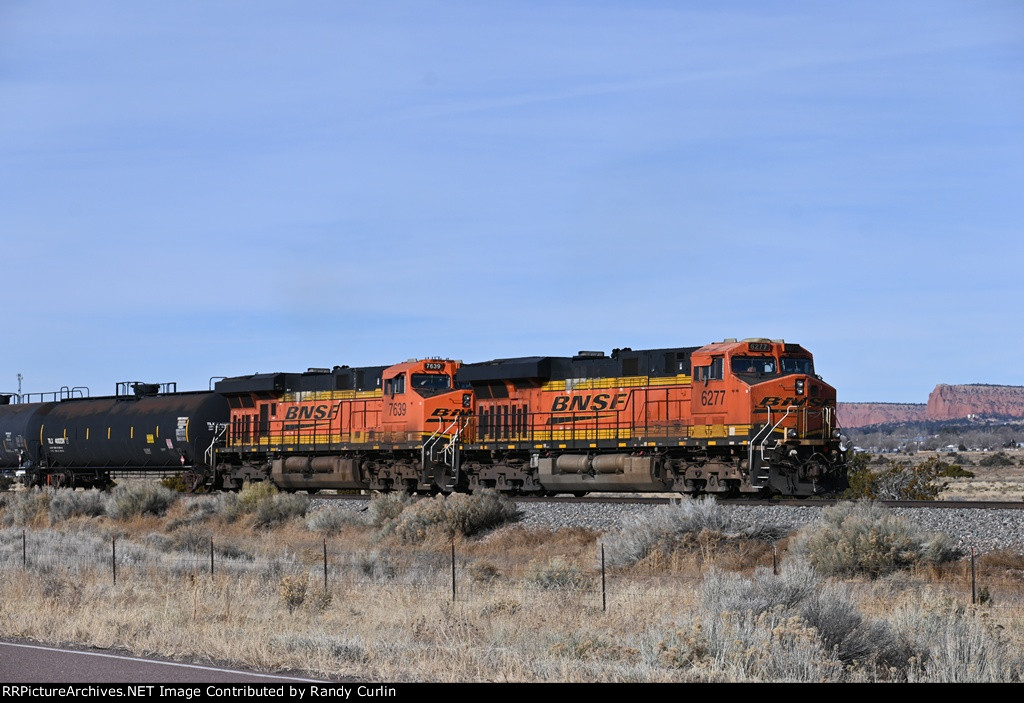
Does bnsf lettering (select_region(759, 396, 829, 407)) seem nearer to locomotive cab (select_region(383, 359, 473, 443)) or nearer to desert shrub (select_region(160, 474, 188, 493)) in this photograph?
locomotive cab (select_region(383, 359, 473, 443))

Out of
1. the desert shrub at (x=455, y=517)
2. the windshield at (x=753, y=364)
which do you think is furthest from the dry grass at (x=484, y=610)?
the windshield at (x=753, y=364)

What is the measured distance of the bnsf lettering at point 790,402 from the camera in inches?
1118

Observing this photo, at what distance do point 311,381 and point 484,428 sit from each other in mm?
6760

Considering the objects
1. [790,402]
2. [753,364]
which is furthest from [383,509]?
[790,402]

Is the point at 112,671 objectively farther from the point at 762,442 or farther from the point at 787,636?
the point at 762,442

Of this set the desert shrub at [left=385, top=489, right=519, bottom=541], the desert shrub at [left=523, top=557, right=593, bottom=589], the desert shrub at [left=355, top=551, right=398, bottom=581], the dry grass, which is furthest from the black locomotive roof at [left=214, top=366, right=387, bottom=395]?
the desert shrub at [left=523, top=557, right=593, bottom=589]

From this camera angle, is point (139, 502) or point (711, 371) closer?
point (711, 371)

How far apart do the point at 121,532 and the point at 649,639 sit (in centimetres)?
2212

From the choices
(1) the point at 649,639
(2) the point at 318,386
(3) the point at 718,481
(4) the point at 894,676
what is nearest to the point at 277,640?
(1) the point at 649,639

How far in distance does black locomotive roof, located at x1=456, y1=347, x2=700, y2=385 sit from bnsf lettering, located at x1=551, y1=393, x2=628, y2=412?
0.52 meters

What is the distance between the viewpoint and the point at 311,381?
126 feet

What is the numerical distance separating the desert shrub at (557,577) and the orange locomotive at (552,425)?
31.6 feet
